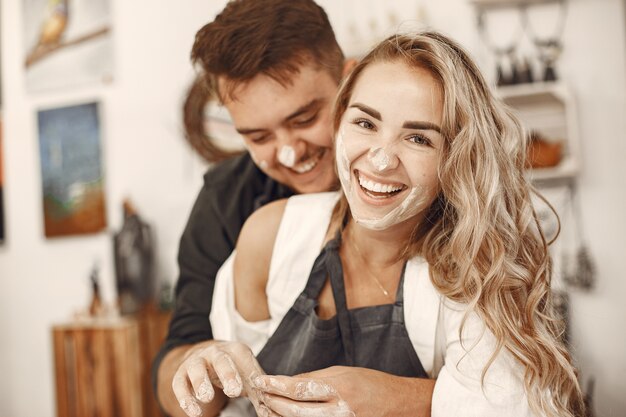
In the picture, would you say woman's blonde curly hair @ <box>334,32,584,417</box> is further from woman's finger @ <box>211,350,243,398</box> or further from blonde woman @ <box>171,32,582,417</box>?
woman's finger @ <box>211,350,243,398</box>

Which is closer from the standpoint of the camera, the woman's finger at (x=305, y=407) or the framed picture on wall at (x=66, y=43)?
the woman's finger at (x=305, y=407)

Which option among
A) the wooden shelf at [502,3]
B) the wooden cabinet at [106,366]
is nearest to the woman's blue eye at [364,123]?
the wooden shelf at [502,3]

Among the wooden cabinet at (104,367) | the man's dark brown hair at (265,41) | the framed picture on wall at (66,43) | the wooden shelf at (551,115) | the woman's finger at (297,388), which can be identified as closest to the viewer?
the woman's finger at (297,388)

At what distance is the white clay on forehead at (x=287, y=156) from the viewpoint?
1101 mm

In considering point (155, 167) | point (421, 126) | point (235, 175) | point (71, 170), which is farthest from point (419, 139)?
point (71, 170)

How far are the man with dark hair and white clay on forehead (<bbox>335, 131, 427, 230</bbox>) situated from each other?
21 centimetres

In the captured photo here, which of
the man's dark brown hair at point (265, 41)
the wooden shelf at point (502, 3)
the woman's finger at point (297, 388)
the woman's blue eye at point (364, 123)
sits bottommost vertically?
the woman's finger at point (297, 388)

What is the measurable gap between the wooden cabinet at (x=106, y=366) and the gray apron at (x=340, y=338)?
75.0 inches

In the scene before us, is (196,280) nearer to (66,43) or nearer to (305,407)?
(305,407)

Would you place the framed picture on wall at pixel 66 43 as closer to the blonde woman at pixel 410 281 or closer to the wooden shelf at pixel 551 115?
the wooden shelf at pixel 551 115

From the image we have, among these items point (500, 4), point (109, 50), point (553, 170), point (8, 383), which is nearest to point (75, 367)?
point (8, 383)

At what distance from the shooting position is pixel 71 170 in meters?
3.20

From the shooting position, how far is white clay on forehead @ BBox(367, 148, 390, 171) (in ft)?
2.68

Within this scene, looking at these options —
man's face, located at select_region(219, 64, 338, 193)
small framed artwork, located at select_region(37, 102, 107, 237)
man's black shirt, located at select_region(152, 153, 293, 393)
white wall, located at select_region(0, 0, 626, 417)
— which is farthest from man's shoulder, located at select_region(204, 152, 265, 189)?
small framed artwork, located at select_region(37, 102, 107, 237)
